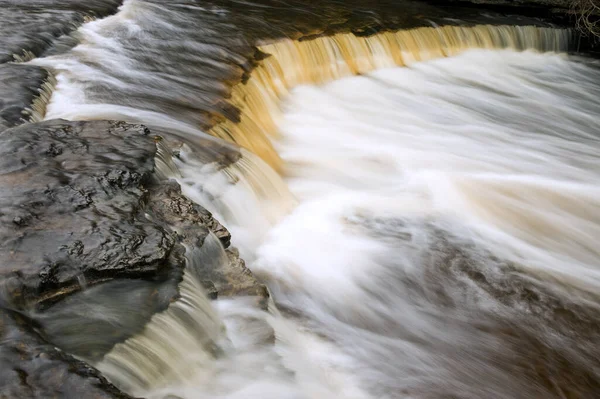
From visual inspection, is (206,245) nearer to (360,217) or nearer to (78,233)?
(78,233)

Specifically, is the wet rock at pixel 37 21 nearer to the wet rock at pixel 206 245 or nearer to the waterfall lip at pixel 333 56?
the waterfall lip at pixel 333 56

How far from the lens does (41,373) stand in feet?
6.79

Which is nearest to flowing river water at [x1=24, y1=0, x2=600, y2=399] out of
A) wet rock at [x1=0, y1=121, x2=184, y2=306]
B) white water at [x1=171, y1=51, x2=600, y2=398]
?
white water at [x1=171, y1=51, x2=600, y2=398]

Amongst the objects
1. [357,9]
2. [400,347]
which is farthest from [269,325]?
[357,9]

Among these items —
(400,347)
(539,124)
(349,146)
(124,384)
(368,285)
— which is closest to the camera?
(124,384)

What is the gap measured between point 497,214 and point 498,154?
150cm

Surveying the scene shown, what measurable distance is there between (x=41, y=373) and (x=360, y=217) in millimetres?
2952

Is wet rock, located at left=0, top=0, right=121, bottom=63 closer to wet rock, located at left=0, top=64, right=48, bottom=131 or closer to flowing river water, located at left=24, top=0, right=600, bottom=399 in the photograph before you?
flowing river water, located at left=24, top=0, right=600, bottom=399

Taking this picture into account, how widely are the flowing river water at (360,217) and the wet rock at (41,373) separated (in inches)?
10.1

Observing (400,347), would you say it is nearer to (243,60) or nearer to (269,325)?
(269,325)

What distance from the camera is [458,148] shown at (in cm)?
644

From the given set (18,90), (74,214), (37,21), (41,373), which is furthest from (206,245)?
(37,21)

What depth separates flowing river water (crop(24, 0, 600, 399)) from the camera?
118 inches

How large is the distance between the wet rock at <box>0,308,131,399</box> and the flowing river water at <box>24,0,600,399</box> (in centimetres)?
26
